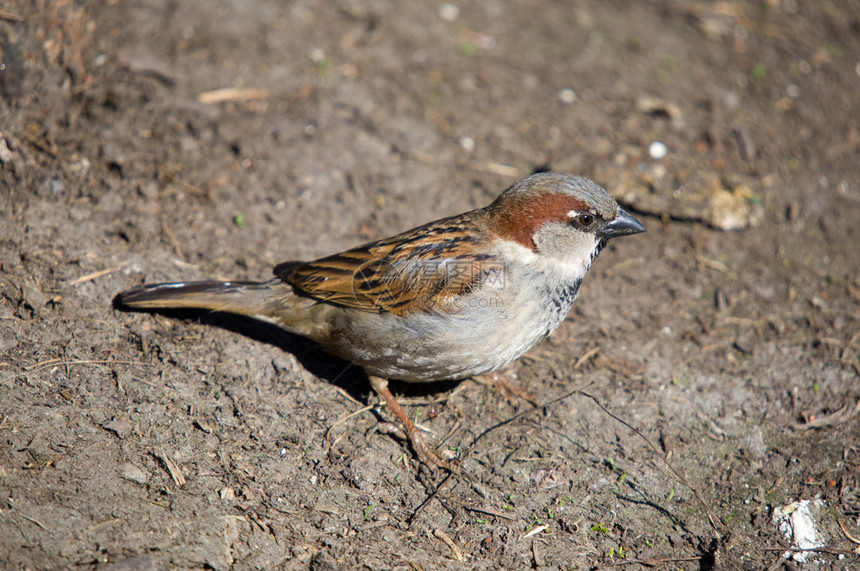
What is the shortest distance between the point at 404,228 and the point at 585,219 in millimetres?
1803

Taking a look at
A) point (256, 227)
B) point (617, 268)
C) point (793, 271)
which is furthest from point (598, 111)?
point (256, 227)

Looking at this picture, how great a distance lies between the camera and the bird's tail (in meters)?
4.09

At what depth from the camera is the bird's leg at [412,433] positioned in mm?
3896

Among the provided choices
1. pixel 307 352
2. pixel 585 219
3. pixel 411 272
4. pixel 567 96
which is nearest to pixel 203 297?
pixel 307 352

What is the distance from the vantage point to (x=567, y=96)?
6.53 meters

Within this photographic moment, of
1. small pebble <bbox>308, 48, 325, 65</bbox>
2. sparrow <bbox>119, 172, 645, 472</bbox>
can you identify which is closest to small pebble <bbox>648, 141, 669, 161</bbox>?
sparrow <bbox>119, 172, 645, 472</bbox>

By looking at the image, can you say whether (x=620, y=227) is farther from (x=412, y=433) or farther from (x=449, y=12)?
(x=449, y=12)

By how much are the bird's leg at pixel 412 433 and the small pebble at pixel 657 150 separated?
3475mm

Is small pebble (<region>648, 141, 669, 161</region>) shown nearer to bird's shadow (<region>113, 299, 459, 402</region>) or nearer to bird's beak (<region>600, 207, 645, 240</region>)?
bird's beak (<region>600, 207, 645, 240</region>)

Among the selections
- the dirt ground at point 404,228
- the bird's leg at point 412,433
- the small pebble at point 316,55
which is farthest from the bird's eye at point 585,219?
the small pebble at point 316,55

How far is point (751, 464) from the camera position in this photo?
161 inches

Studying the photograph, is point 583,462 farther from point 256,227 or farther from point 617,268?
point 256,227

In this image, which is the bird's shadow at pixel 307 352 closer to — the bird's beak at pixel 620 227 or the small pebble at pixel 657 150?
the bird's beak at pixel 620 227

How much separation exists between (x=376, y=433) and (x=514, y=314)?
3.73ft
